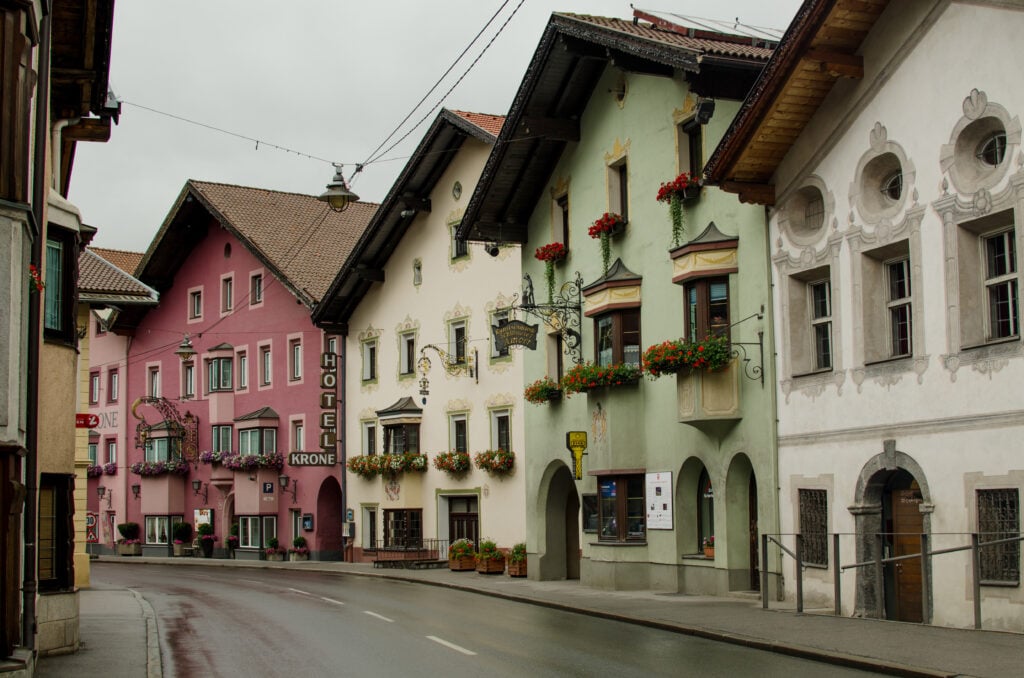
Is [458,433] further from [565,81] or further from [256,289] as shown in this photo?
[256,289]

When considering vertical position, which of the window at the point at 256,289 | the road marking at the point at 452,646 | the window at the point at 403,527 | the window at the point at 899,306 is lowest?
the road marking at the point at 452,646

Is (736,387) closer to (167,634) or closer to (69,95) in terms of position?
(167,634)

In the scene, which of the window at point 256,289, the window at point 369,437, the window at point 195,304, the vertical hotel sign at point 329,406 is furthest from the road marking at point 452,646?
the window at point 195,304

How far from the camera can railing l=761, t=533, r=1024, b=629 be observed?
17297 millimetres

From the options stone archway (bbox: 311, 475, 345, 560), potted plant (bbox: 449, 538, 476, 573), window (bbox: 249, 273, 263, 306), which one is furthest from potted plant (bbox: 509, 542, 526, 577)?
window (bbox: 249, 273, 263, 306)

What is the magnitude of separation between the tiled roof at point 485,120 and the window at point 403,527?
39.6 feet

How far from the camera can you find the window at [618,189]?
29.9 m

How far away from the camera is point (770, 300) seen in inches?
935

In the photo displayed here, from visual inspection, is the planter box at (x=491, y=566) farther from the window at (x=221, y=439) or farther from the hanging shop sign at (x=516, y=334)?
the window at (x=221, y=439)

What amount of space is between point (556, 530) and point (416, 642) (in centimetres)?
1513

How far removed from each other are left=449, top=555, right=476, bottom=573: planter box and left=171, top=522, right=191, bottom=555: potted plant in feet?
69.9

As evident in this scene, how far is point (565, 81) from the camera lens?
30.6 meters

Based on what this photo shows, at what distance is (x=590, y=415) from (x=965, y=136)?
12.9 m

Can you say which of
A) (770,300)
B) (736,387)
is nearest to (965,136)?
(770,300)
